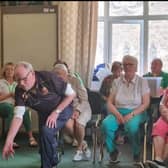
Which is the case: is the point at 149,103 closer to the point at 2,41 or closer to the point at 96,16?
the point at 96,16

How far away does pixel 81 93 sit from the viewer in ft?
13.8

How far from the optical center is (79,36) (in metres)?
5.27

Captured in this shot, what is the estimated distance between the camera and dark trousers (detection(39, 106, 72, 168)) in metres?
3.32

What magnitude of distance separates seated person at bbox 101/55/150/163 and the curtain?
128 centimetres

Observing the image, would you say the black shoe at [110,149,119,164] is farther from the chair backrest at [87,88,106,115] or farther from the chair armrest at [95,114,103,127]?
the chair backrest at [87,88,106,115]

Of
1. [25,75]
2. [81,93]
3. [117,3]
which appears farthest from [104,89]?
[25,75]

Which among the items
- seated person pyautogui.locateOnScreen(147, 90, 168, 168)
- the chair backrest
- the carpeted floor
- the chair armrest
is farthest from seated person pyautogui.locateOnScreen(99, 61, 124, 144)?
seated person pyautogui.locateOnScreen(147, 90, 168, 168)

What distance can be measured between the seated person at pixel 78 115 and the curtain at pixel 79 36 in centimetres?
101

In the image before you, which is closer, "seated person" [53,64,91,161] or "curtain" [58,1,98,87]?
"seated person" [53,64,91,161]

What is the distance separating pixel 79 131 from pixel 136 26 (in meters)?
2.05

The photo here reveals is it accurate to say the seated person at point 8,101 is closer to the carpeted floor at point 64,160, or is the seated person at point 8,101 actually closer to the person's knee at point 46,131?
the carpeted floor at point 64,160

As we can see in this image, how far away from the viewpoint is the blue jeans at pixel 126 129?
377 cm

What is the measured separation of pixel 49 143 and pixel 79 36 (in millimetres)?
2227

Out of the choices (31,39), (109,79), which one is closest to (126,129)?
(109,79)
